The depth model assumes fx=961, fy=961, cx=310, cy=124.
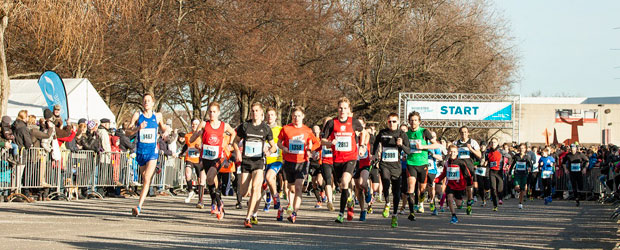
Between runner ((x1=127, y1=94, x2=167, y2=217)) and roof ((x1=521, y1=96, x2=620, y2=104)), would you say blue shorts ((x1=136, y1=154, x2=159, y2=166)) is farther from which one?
roof ((x1=521, y1=96, x2=620, y2=104))

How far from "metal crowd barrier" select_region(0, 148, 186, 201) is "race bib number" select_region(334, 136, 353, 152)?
7.03 m

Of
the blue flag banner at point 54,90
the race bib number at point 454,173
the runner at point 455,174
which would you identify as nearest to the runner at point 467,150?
the runner at point 455,174

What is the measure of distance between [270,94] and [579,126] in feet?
186

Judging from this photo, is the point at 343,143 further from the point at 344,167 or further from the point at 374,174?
the point at 374,174

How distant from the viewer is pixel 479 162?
73.1ft

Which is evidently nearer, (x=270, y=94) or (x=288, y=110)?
(x=270, y=94)

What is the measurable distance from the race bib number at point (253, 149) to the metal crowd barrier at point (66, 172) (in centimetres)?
653

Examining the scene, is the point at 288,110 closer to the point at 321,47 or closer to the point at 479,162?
the point at 321,47

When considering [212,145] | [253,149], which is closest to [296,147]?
[253,149]

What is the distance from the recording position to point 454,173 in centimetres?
1686

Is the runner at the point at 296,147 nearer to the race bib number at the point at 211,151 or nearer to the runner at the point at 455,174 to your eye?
the race bib number at the point at 211,151

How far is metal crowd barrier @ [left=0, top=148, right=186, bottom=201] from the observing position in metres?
18.2

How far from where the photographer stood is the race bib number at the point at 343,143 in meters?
14.2

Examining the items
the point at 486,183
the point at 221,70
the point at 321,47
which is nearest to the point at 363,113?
the point at 321,47
